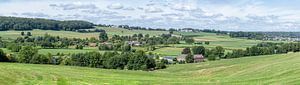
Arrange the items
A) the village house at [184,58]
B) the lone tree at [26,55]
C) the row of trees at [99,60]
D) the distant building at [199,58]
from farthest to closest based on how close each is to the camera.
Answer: the distant building at [199,58] → the village house at [184,58] → the row of trees at [99,60] → the lone tree at [26,55]

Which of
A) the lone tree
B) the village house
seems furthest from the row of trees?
the village house

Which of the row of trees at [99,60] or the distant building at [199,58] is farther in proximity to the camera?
the distant building at [199,58]

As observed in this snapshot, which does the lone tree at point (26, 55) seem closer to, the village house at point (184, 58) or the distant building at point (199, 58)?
the village house at point (184, 58)

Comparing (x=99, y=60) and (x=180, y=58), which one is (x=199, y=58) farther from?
(x=99, y=60)

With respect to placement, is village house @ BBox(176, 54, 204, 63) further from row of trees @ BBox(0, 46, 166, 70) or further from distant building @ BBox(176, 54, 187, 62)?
row of trees @ BBox(0, 46, 166, 70)

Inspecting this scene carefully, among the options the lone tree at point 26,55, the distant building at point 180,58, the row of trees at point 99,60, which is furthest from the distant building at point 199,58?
the lone tree at point 26,55

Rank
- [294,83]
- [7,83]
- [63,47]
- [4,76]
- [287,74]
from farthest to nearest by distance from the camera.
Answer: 1. [63,47]
2. [4,76]
3. [7,83]
4. [287,74]
5. [294,83]

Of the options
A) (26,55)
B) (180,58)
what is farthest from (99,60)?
(180,58)

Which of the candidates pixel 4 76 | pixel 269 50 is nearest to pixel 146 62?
pixel 269 50

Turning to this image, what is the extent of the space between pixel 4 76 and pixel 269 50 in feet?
423

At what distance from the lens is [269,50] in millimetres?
169875

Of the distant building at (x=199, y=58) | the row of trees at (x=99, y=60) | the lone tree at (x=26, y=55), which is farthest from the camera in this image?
the distant building at (x=199, y=58)

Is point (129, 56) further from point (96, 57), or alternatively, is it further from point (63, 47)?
point (63, 47)

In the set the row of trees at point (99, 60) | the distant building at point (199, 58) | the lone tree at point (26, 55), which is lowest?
the distant building at point (199, 58)
